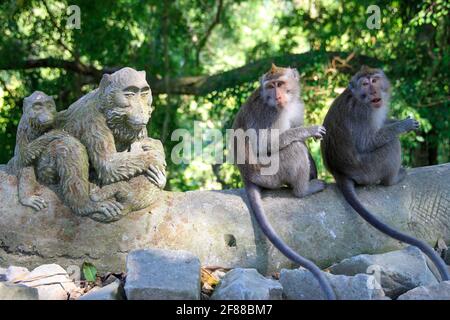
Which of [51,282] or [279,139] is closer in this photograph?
[51,282]

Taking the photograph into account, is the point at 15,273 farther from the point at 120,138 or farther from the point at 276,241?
the point at 276,241

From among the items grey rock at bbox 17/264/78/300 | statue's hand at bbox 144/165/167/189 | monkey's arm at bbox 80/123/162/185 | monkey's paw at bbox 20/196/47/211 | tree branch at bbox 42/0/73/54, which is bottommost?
grey rock at bbox 17/264/78/300

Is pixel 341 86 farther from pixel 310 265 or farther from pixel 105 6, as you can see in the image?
pixel 310 265

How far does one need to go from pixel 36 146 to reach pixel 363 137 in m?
2.89

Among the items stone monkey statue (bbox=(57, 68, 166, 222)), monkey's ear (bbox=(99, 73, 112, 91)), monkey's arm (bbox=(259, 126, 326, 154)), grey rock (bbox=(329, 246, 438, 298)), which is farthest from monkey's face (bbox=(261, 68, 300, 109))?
grey rock (bbox=(329, 246, 438, 298))

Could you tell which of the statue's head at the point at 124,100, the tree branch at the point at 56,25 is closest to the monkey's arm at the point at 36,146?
the statue's head at the point at 124,100

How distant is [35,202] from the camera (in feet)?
17.2

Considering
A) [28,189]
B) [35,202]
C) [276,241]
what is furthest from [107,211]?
[276,241]

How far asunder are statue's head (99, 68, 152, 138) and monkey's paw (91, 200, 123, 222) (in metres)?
0.62

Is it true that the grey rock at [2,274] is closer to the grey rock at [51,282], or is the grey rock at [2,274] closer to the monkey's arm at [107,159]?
the grey rock at [51,282]

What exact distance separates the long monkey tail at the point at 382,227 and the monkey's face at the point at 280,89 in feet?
2.84

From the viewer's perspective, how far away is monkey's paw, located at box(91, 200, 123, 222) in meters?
5.19

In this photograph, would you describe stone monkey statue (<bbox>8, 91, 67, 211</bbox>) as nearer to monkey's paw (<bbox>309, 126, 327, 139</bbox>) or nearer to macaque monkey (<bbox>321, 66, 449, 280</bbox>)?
monkey's paw (<bbox>309, 126, 327, 139</bbox>)
